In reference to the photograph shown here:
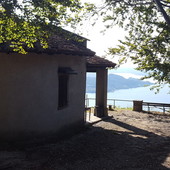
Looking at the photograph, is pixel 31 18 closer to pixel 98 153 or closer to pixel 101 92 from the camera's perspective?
pixel 98 153

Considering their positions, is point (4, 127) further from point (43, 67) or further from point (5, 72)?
point (43, 67)

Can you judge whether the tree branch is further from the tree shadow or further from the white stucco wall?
the tree shadow

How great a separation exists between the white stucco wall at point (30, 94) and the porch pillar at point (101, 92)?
4725 mm

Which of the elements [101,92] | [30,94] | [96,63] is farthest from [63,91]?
[101,92]

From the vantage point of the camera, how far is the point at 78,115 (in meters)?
10.2

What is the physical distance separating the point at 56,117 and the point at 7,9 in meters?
4.78

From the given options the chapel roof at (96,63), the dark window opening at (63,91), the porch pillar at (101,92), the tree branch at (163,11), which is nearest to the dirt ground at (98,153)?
the dark window opening at (63,91)

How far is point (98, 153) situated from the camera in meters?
7.11

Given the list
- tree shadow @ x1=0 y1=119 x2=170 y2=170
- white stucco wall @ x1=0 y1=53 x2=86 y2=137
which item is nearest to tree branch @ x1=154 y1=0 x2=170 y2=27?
white stucco wall @ x1=0 y1=53 x2=86 y2=137

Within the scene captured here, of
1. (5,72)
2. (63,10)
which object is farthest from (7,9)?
(5,72)

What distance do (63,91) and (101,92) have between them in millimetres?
4725

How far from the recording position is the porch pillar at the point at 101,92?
44.5ft

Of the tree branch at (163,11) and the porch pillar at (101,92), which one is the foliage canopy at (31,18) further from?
the porch pillar at (101,92)

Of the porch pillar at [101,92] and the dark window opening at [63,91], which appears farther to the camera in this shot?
the porch pillar at [101,92]
